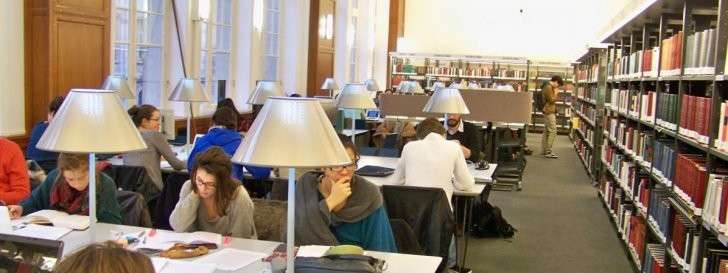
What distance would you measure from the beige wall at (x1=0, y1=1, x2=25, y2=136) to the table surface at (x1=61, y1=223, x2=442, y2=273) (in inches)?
105

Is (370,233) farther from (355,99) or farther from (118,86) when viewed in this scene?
(118,86)

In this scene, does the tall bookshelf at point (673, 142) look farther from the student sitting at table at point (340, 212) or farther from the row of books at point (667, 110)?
the student sitting at table at point (340, 212)

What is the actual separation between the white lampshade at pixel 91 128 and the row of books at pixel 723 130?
8.49 feet

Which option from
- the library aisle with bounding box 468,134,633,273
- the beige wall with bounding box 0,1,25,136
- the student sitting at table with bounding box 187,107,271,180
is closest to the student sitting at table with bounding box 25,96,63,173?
the beige wall with bounding box 0,1,25,136

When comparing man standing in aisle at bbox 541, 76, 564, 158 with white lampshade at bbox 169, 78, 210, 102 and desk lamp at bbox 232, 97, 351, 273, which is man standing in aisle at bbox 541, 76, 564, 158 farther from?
desk lamp at bbox 232, 97, 351, 273

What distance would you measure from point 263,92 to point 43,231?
3.60 metres

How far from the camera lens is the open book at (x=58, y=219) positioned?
3254 mm

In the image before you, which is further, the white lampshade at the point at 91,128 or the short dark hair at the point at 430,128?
the short dark hair at the point at 430,128

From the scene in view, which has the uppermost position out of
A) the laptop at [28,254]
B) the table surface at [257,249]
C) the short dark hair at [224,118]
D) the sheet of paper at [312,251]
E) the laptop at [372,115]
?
the short dark hair at [224,118]

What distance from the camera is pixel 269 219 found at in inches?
138

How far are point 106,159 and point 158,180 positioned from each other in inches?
23.2

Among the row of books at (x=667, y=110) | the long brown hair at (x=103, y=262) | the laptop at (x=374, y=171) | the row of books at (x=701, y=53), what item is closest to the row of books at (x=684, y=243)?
the row of books at (x=667, y=110)

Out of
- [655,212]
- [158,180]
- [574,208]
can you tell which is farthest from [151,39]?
[655,212]

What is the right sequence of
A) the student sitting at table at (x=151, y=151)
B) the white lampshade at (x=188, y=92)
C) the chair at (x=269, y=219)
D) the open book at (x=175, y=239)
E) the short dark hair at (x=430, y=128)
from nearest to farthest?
the open book at (x=175, y=239), the chair at (x=269, y=219), the short dark hair at (x=430, y=128), the student sitting at table at (x=151, y=151), the white lampshade at (x=188, y=92)
